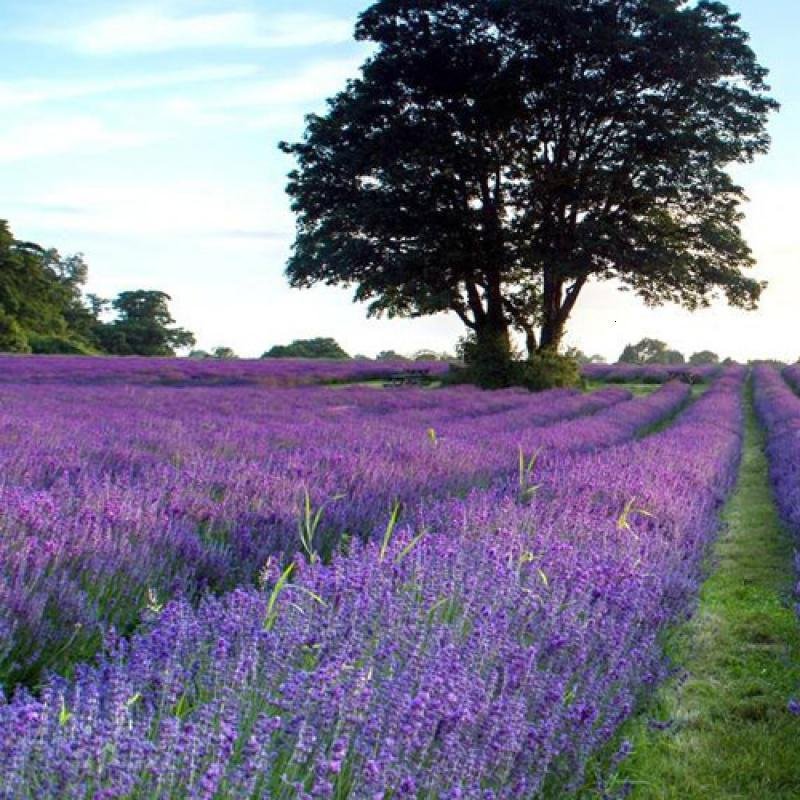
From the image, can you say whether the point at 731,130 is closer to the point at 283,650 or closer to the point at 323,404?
the point at 323,404

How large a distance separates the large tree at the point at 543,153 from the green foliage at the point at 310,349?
24.6 m

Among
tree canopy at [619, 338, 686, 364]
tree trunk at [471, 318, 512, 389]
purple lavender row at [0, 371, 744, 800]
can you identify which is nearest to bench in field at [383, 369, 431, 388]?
tree trunk at [471, 318, 512, 389]

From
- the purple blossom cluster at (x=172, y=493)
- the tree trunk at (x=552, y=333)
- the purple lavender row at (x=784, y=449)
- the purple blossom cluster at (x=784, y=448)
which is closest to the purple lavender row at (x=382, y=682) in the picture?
the purple blossom cluster at (x=172, y=493)

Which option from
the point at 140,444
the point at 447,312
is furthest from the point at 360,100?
the point at 140,444

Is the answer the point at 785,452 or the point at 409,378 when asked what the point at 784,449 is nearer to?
the point at 785,452

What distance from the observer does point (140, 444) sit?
7062 millimetres

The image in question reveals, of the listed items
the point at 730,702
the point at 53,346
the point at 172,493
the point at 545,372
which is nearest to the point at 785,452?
the point at 730,702

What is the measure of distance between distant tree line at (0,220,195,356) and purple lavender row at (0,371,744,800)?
38.0 meters

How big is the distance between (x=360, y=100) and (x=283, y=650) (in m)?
21.9

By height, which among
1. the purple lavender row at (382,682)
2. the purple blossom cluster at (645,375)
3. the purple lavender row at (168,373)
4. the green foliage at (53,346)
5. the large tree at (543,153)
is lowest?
the purple lavender row at (382,682)

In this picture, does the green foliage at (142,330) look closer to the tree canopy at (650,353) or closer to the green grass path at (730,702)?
the tree canopy at (650,353)

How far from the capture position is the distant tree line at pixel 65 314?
4100cm

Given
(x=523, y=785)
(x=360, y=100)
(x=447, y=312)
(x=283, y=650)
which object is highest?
(x=360, y=100)

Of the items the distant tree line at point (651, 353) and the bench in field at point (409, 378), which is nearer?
the bench in field at point (409, 378)
